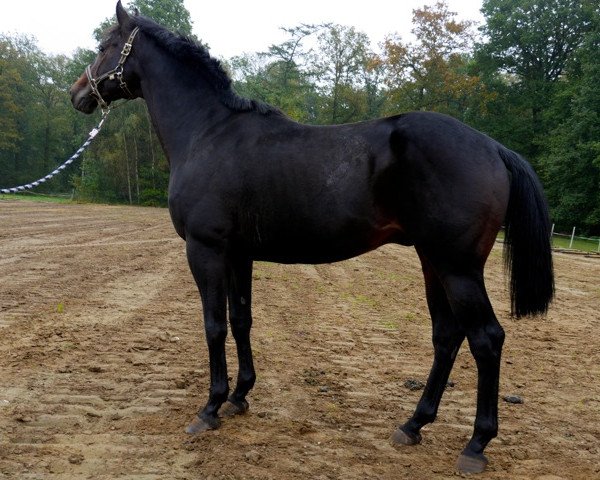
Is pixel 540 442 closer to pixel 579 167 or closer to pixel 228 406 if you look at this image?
pixel 228 406

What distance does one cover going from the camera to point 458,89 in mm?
33844

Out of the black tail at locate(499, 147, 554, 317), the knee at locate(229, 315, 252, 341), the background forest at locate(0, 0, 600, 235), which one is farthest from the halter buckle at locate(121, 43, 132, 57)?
the background forest at locate(0, 0, 600, 235)

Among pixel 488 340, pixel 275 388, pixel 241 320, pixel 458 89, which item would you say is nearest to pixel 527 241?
pixel 488 340

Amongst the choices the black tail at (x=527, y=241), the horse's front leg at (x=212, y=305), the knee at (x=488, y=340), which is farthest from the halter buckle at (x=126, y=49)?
the knee at (x=488, y=340)

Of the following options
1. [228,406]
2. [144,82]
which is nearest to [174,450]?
[228,406]

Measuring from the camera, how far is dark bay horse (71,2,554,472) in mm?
3082

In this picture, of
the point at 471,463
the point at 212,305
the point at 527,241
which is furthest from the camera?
the point at 212,305

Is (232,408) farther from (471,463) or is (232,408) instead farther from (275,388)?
(471,463)

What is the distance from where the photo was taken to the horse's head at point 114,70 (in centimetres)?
Answer: 418

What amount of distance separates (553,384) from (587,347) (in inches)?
65.0

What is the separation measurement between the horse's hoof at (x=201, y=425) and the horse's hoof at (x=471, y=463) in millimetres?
1707

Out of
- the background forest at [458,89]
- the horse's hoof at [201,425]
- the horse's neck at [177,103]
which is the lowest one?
the horse's hoof at [201,425]

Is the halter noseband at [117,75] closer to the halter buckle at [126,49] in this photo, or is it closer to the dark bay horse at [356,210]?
the halter buckle at [126,49]

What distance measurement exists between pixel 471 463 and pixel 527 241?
1.54 m
